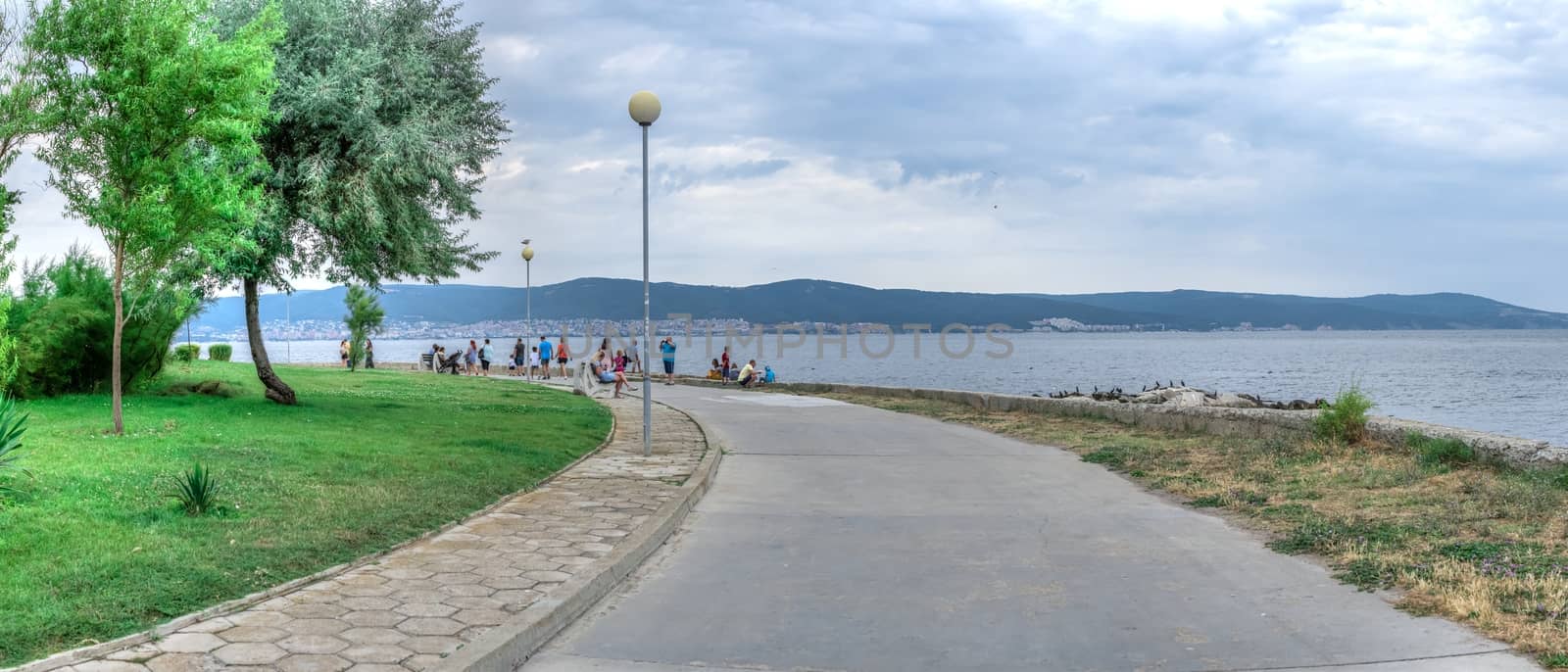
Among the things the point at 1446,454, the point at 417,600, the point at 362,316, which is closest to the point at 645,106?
the point at 417,600

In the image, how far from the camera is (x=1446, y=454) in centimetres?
1096

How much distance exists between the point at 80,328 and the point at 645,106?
10.3m

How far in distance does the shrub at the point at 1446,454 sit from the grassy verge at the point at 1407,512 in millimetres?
13

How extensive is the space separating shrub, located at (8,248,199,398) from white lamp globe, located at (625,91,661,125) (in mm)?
7270

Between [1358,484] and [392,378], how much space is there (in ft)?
87.9

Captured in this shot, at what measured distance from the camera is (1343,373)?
82438 millimetres

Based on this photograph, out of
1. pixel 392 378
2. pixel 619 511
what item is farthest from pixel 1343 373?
pixel 619 511

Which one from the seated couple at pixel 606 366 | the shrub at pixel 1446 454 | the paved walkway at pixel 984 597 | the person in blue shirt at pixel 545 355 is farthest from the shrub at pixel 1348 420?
the person in blue shirt at pixel 545 355

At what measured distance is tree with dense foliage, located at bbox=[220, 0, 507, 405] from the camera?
53.3ft

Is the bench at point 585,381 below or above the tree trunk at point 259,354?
below

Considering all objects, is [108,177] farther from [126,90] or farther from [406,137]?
[406,137]

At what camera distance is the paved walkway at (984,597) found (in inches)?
200

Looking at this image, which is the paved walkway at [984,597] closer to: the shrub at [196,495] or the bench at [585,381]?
the shrub at [196,495]

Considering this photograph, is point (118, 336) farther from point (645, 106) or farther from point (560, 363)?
point (560, 363)
